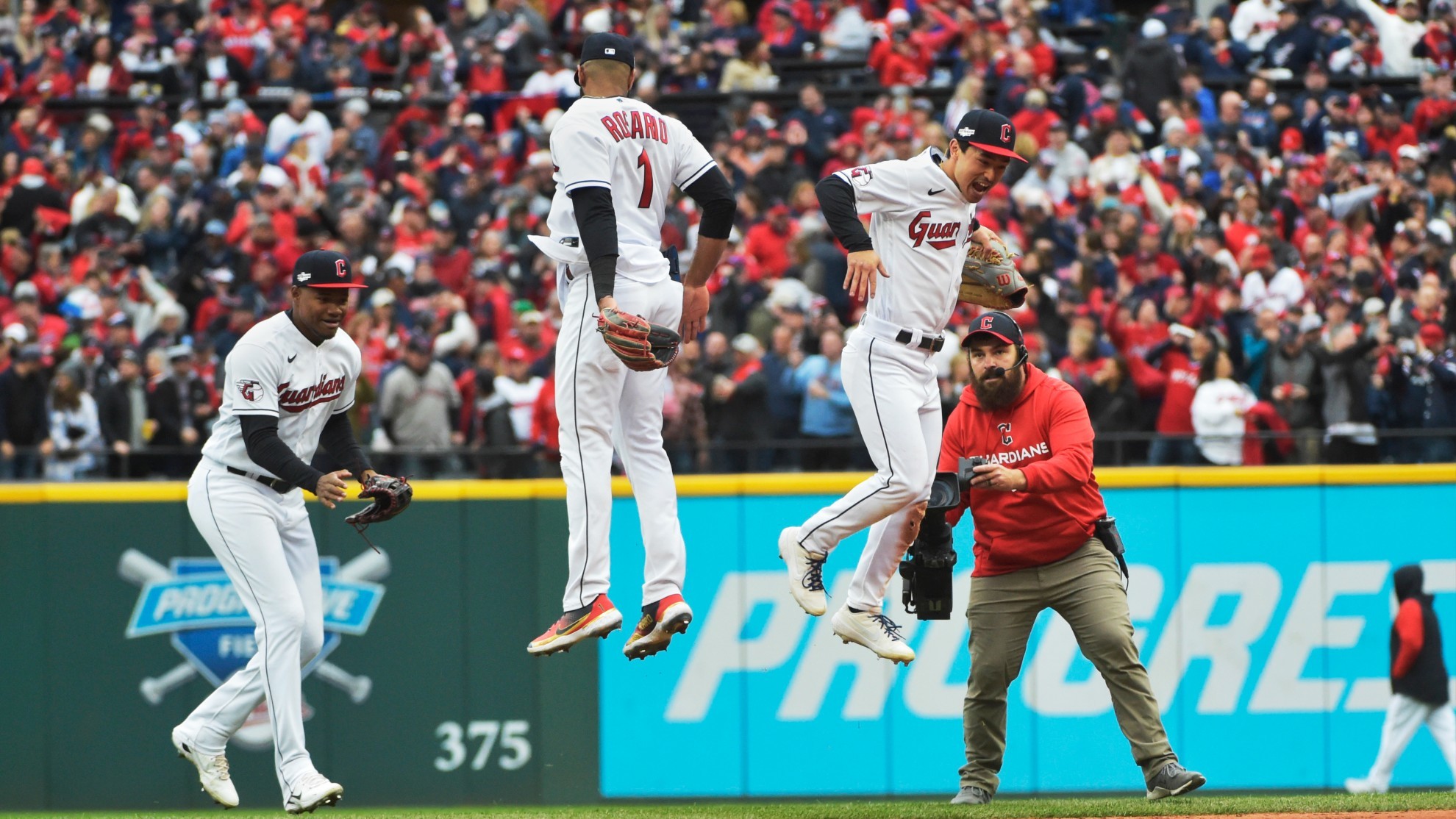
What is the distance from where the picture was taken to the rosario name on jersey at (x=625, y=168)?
6727mm

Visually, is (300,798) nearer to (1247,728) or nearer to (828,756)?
(828,756)

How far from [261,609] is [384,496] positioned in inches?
35.4

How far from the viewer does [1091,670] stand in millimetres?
11281

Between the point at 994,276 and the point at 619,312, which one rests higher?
the point at 994,276

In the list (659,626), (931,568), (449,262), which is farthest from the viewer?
(449,262)

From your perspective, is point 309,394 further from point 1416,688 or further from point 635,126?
point 1416,688

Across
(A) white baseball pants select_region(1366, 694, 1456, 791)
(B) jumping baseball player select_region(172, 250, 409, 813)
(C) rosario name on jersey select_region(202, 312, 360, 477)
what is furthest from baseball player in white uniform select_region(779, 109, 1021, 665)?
(A) white baseball pants select_region(1366, 694, 1456, 791)

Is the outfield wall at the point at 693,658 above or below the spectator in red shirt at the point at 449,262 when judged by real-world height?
below

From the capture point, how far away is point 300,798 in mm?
7762

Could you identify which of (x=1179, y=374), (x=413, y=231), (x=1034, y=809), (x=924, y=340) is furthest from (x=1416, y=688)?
(x=413, y=231)

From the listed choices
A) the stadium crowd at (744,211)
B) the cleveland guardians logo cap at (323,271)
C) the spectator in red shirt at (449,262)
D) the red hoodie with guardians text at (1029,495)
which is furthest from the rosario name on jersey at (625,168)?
the spectator in red shirt at (449,262)

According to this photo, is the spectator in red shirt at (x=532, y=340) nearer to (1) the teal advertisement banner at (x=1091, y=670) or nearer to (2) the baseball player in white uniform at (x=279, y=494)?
(1) the teal advertisement banner at (x=1091, y=670)

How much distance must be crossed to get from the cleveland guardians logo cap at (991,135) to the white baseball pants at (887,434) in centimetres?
91

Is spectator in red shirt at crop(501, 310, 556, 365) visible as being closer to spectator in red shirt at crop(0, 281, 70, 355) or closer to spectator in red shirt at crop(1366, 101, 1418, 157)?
spectator in red shirt at crop(0, 281, 70, 355)
